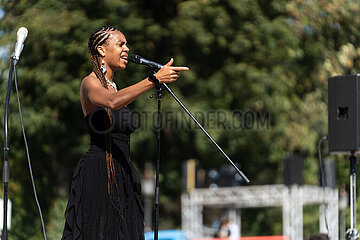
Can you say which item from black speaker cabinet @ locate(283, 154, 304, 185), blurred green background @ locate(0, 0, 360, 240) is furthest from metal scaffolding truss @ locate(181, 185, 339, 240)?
blurred green background @ locate(0, 0, 360, 240)

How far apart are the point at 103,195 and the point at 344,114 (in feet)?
9.27

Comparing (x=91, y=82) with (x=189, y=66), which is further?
(x=189, y=66)

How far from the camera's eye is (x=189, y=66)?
41.3 ft

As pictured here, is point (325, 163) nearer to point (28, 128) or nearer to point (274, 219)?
point (28, 128)

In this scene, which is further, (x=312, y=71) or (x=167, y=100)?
(x=312, y=71)

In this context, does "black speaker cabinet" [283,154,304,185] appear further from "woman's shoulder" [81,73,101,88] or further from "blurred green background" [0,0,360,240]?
"woman's shoulder" [81,73,101,88]

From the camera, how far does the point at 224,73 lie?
12.8 metres

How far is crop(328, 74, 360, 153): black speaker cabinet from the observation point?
17.6ft

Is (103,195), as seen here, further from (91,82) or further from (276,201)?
(276,201)

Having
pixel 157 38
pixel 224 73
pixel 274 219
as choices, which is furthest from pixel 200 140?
pixel 274 219

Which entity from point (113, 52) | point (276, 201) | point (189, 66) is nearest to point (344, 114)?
point (113, 52)

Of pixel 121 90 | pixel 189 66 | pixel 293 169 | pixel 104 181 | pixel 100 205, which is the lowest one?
pixel 100 205

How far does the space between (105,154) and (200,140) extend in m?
9.43

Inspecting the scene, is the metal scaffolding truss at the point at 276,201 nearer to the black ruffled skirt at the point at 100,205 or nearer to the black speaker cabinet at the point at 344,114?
the black speaker cabinet at the point at 344,114
